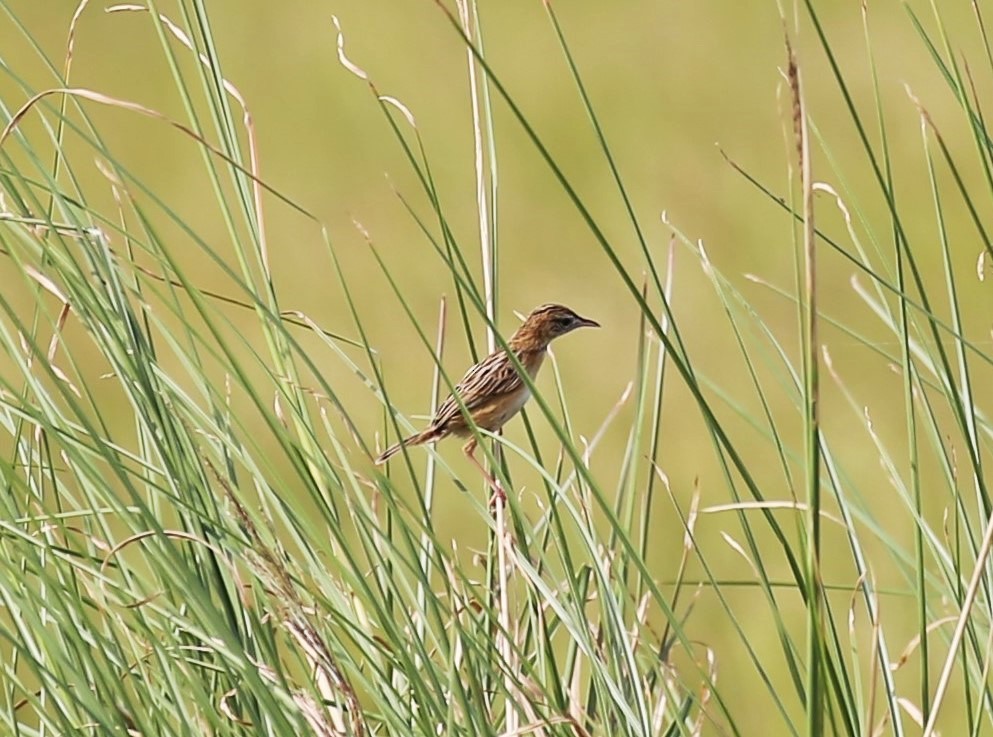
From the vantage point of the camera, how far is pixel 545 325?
2072mm

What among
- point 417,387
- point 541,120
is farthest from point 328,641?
point 541,120

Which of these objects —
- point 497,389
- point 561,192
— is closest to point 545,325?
point 497,389

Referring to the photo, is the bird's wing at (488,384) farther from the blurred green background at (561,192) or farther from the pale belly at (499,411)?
the blurred green background at (561,192)

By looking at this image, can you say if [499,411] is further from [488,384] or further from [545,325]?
[545,325]

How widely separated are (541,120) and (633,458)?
378cm

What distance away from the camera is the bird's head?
6.74ft

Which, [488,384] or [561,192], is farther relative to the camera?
[561,192]

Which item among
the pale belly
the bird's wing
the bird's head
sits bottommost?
the pale belly

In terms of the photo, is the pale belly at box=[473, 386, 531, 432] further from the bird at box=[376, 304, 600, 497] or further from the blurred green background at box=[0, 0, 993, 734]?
the blurred green background at box=[0, 0, 993, 734]

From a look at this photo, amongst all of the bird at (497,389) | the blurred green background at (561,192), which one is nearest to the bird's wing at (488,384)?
the bird at (497,389)

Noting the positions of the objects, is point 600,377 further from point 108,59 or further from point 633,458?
point 633,458

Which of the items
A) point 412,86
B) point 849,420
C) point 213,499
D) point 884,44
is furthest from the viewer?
point 412,86

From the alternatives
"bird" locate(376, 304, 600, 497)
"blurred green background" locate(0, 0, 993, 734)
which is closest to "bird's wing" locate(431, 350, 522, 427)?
"bird" locate(376, 304, 600, 497)

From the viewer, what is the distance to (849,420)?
13.7 ft
